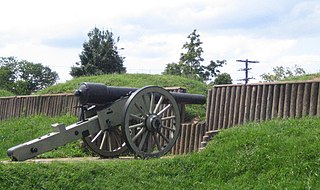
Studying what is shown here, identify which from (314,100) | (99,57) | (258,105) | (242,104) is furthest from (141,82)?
(99,57)

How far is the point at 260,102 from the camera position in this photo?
1108cm

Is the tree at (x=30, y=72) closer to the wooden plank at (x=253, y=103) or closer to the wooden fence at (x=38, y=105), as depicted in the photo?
the wooden fence at (x=38, y=105)

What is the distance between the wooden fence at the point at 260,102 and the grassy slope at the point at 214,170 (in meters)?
1.21

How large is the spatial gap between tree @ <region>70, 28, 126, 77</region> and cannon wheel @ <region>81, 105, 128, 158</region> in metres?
25.9

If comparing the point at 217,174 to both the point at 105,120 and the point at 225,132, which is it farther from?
the point at 105,120

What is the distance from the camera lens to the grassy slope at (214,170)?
7.70 meters

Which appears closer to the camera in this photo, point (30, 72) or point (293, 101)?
point (293, 101)

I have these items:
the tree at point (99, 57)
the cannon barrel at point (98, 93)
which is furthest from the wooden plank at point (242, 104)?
the tree at point (99, 57)

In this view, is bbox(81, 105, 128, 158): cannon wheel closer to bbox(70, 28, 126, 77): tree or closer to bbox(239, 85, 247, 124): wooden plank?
bbox(239, 85, 247, 124): wooden plank

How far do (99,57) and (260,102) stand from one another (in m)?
27.3

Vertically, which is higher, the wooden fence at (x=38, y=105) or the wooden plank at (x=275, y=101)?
the wooden plank at (x=275, y=101)

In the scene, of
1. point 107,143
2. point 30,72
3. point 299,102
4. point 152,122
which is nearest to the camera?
point 152,122

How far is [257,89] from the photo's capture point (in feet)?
36.8

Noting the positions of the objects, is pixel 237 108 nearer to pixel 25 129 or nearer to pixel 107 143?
pixel 107 143
